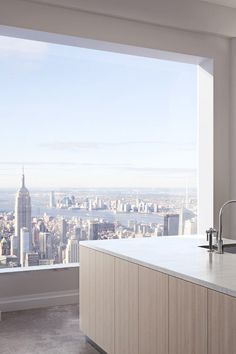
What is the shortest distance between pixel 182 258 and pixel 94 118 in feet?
9.25

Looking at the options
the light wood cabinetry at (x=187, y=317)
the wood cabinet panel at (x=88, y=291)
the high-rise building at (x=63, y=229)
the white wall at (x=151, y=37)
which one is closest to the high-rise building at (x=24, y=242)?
the high-rise building at (x=63, y=229)

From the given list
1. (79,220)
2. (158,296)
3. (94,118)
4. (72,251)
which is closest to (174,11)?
(94,118)

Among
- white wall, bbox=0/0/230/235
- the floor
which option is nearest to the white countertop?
the floor

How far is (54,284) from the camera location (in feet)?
16.2

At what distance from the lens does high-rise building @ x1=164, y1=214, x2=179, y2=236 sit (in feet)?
19.1

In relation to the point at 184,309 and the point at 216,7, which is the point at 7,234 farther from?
the point at 216,7

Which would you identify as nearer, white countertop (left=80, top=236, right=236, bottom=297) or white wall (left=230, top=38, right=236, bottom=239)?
white countertop (left=80, top=236, right=236, bottom=297)

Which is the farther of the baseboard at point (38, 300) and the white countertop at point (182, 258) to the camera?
the baseboard at point (38, 300)

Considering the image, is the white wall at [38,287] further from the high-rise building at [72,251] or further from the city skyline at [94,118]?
the city skyline at [94,118]

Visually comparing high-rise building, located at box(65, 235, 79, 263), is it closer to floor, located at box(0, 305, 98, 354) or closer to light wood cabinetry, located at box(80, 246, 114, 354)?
floor, located at box(0, 305, 98, 354)

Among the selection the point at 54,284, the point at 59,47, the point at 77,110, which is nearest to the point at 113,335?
the point at 54,284

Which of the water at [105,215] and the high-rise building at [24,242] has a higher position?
the water at [105,215]

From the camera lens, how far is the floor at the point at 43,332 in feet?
11.8

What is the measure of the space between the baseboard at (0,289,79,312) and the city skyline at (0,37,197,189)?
109 cm
